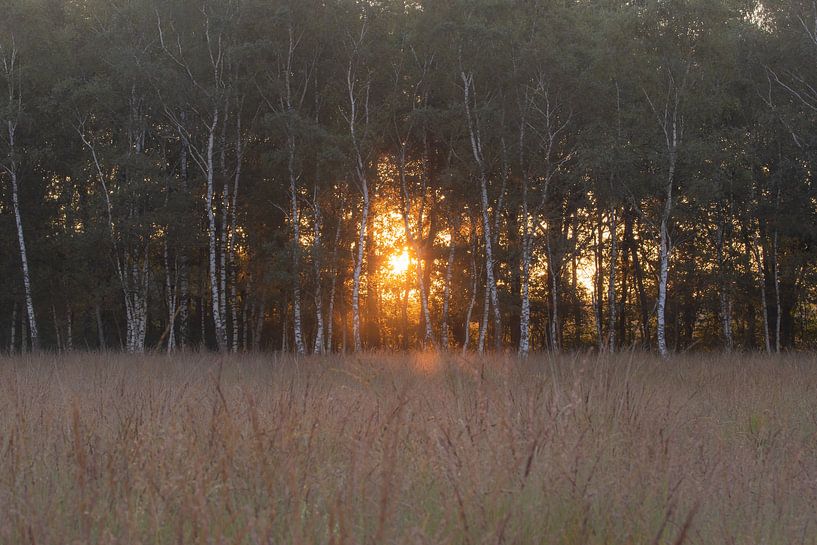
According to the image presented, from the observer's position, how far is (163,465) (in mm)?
3963

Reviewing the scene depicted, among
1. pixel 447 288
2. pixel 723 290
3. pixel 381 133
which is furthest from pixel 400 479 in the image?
pixel 723 290

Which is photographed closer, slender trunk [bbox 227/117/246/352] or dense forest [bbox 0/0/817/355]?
dense forest [bbox 0/0/817/355]

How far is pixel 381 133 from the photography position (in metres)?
25.8

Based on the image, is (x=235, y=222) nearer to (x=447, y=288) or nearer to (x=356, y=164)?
(x=356, y=164)

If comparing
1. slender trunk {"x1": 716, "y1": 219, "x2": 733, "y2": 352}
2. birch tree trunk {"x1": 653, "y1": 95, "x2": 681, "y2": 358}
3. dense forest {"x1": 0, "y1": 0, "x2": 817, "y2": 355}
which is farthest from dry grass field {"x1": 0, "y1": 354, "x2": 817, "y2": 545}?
slender trunk {"x1": 716, "y1": 219, "x2": 733, "y2": 352}

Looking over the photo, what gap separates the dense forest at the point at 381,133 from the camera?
2297cm

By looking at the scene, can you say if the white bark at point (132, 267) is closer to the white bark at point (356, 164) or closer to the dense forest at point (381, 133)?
the dense forest at point (381, 133)

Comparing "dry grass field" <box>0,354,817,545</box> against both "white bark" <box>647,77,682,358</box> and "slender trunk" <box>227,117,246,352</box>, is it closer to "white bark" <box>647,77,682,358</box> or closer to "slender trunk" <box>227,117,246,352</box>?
"white bark" <box>647,77,682,358</box>

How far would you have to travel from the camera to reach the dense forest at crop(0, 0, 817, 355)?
2297 cm

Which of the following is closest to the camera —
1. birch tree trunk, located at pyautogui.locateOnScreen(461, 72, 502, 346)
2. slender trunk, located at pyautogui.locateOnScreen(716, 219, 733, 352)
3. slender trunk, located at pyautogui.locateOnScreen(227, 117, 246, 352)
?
birch tree trunk, located at pyautogui.locateOnScreen(461, 72, 502, 346)

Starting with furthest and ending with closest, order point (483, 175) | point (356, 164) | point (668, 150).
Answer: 1. point (356, 164)
2. point (483, 175)
3. point (668, 150)

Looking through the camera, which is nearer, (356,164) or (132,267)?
(356,164)

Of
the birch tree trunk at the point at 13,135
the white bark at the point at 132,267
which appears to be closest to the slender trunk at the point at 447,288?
the white bark at the point at 132,267

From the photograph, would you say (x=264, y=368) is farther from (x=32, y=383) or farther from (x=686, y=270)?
(x=686, y=270)
